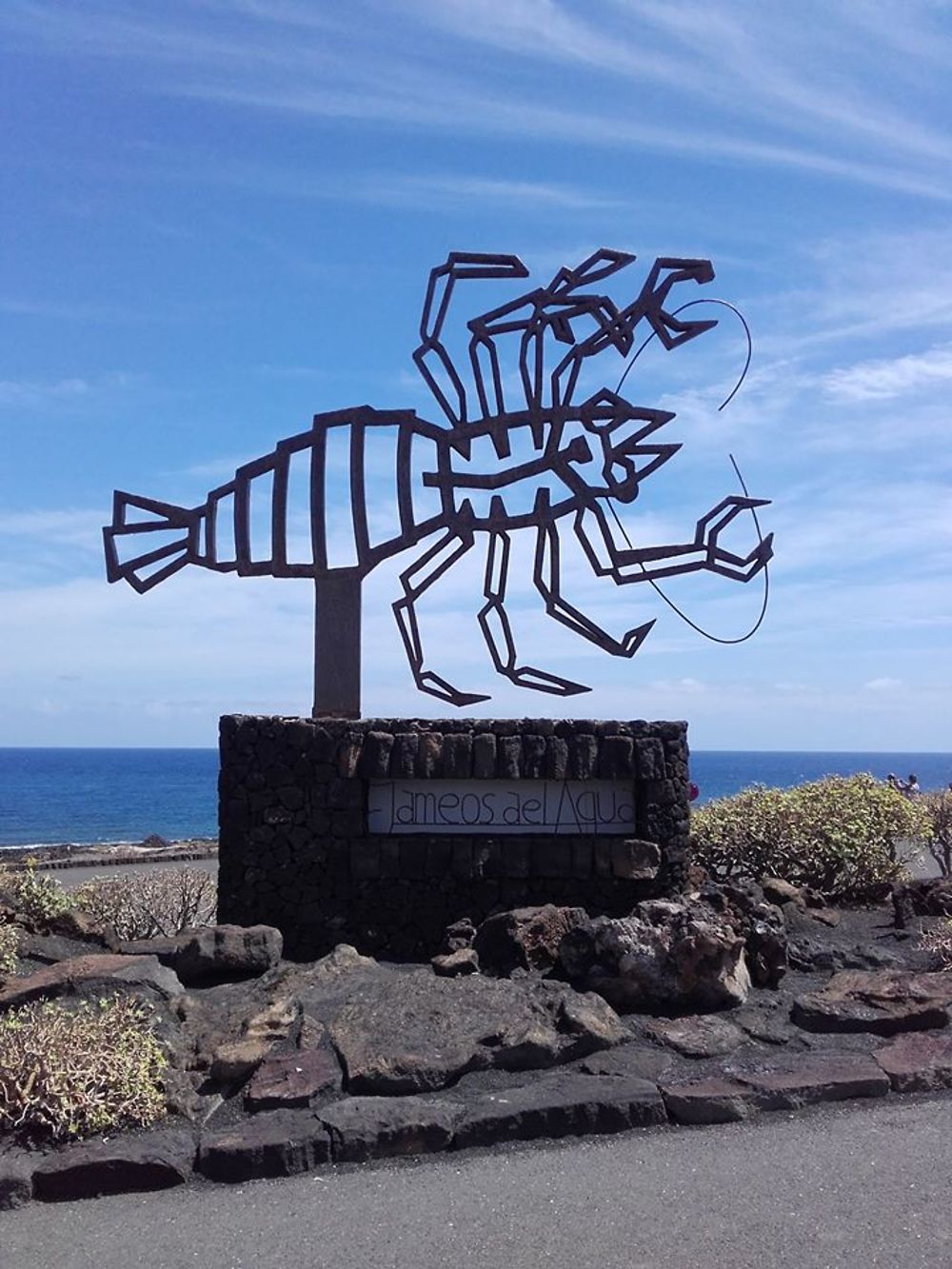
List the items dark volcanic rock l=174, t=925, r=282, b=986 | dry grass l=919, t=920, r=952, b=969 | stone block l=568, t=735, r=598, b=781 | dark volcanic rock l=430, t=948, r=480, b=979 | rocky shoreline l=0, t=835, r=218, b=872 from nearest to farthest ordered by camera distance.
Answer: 1. dark volcanic rock l=430, t=948, r=480, b=979
2. dark volcanic rock l=174, t=925, r=282, b=986
3. dry grass l=919, t=920, r=952, b=969
4. stone block l=568, t=735, r=598, b=781
5. rocky shoreline l=0, t=835, r=218, b=872

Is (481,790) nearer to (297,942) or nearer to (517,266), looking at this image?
(297,942)

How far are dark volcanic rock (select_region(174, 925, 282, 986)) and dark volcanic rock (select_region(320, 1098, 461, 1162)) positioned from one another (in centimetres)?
244

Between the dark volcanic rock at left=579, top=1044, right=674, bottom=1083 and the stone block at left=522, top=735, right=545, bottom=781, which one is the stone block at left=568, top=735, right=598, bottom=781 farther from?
the dark volcanic rock at left=579, top=1044, right=674, bottom=1083

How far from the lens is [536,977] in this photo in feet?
23.4

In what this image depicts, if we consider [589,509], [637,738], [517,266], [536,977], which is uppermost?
[517,266]

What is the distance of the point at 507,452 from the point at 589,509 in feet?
2.53

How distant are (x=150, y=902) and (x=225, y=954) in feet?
10.0

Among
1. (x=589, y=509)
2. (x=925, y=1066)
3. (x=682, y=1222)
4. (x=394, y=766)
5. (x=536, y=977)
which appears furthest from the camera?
(x=589, y=509)

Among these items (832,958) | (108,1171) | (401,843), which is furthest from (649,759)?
(108,1171)

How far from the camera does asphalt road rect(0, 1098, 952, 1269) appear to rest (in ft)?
14.3

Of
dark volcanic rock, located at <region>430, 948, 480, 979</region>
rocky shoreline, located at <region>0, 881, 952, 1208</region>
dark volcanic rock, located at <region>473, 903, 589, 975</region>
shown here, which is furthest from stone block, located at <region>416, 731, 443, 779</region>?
dark volcanic rock, located at <region>430, 948, 480, 979</region>

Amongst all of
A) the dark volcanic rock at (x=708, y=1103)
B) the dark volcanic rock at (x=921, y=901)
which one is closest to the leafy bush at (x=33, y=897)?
the dark volcanic rock at (x=708, y=1103)

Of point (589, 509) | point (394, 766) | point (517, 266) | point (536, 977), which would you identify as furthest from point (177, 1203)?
point (517, 266)

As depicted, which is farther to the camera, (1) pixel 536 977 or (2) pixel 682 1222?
(1) pixel 536 977
